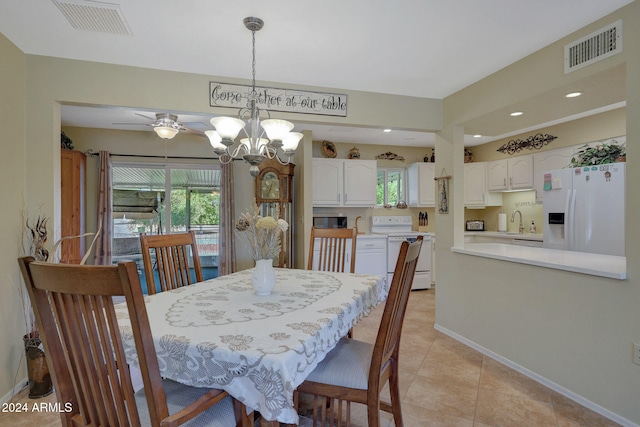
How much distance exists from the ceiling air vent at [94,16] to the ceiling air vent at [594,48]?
2762 millimetres

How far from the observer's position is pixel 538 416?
1930mm

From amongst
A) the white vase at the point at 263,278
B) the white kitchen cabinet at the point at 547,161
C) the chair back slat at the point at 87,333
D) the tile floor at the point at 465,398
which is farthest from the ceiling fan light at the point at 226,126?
the white kitchen cabinet at the point at 547,161

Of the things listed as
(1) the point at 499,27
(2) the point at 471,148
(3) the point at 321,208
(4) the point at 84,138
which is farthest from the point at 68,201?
(2) the point at 471,148

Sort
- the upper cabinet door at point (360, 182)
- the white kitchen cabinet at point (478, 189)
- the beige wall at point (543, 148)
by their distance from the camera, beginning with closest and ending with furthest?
the beige wall at point (543, 148)
the upper cabinet door at point (360, 182)
the white kitchen cabinet at point (478, 189)

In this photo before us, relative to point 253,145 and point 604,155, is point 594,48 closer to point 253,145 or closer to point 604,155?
point 604,155

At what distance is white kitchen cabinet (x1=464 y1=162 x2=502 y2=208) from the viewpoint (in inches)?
206

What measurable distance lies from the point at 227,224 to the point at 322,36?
133 inches

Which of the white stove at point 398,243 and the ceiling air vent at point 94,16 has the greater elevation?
the ceiling air vent at point 94,16

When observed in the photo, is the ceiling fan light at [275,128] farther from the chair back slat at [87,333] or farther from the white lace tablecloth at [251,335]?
the chair back slat at [87,333]

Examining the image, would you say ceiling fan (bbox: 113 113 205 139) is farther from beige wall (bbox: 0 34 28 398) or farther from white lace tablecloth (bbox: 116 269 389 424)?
white lace tablecloth (bbox: 116 269 389 424)

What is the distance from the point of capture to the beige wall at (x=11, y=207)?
6.91 ft

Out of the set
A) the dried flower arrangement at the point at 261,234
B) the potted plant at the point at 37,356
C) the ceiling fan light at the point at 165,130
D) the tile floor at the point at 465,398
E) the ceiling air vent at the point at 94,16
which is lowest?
the tile floor at the point at 465,398

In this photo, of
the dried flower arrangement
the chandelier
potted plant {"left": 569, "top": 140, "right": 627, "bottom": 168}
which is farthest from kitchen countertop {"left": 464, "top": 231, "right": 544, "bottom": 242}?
the dried flower arrangement

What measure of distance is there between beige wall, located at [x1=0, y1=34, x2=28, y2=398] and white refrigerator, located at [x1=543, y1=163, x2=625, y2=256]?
4527mm
